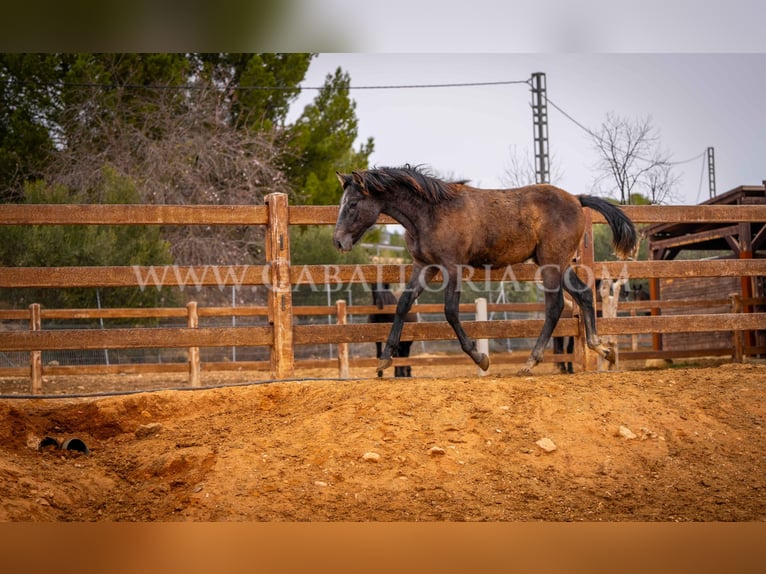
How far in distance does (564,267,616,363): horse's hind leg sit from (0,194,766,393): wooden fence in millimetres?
225

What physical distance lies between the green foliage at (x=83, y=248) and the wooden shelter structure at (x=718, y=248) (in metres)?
10.8

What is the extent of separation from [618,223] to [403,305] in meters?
2.22

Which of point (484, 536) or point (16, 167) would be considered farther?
point (16, 167)

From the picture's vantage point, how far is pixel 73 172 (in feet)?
56.8

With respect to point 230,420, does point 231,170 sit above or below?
above

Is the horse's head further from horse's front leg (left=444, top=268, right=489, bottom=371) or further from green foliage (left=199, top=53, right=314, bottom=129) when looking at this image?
green foliage (left=199, top=53, right=314, bottom=129)

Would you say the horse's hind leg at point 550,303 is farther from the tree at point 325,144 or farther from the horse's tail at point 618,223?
the tree at point 325,144

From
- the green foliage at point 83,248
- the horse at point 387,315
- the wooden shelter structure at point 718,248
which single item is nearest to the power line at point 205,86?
the green foliage at point 83,248

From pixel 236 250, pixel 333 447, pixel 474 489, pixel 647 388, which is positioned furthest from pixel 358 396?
pixel 236 250

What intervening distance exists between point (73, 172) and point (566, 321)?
48.3 ft

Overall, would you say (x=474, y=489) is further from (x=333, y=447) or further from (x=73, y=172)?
(x=73, y=172)

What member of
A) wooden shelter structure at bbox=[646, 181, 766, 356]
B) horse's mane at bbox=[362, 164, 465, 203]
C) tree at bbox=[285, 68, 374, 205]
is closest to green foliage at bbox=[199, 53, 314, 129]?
tree at bbox=[285, 68, 374, 205]

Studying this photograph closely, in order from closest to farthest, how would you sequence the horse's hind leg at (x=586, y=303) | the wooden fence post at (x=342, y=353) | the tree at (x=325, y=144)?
the horse's hind leg at (x=586, y=303) < the wooden fence post at (x=342, y=353) < the tree at (x=325, y=144)

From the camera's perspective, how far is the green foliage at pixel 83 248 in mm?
13000
